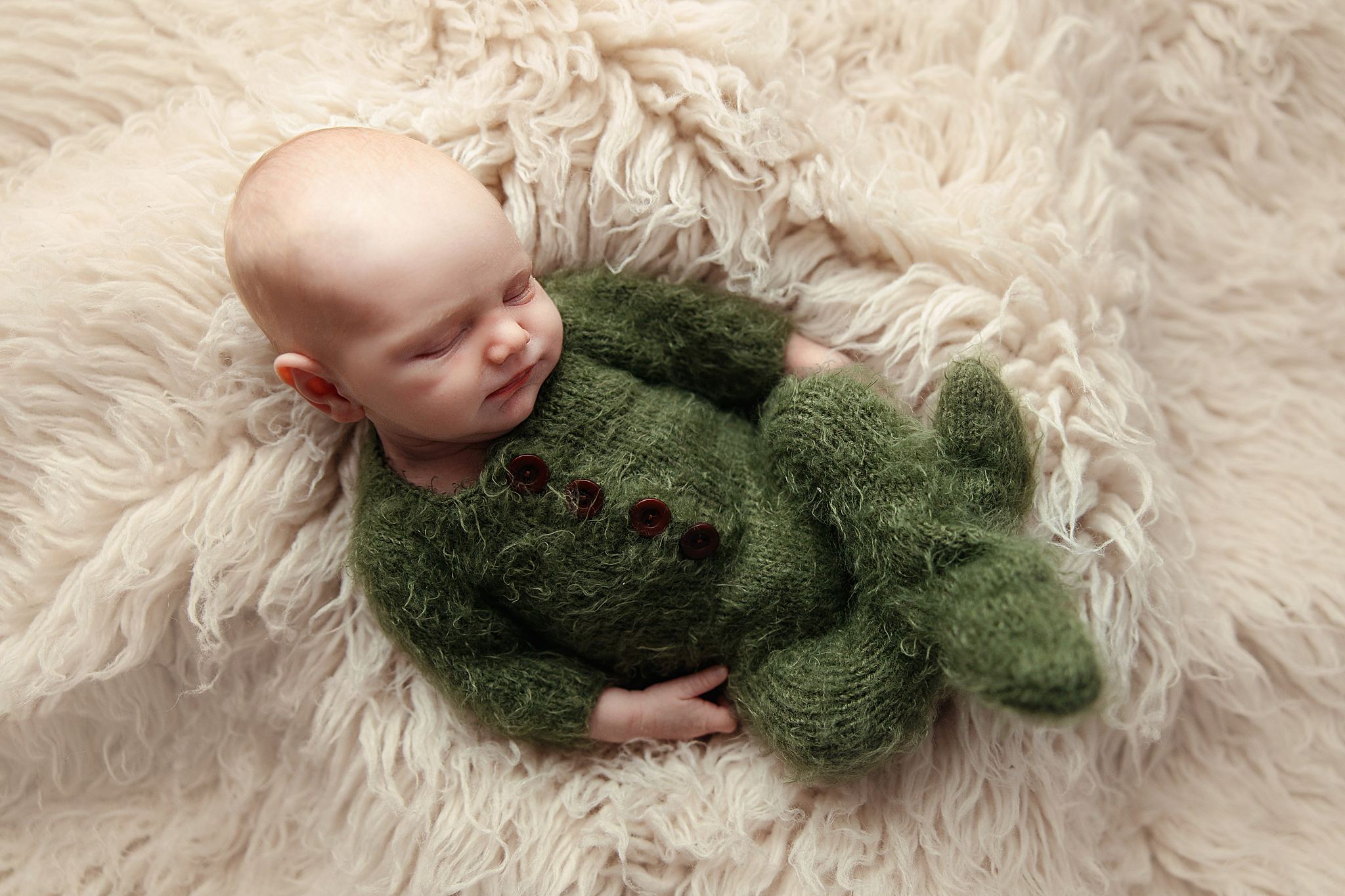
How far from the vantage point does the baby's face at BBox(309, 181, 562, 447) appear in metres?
0.76

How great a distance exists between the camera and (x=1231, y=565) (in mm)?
991

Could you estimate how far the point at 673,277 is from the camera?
991mm

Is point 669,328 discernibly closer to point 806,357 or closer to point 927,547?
point 806,357

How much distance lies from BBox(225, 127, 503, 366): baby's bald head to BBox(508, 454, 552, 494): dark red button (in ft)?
0.57

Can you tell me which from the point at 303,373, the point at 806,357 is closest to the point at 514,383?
the point at 303,373

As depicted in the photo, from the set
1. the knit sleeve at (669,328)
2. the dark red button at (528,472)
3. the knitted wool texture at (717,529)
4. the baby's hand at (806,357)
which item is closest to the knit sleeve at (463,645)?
the knitted wool texture at (717,529)

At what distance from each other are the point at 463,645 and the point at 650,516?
21cm

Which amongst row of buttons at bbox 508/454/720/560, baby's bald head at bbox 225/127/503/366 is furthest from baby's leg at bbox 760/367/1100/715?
baby's bald head at bbox 225/127/503/366

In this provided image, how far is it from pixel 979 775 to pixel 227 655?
72 centimetres

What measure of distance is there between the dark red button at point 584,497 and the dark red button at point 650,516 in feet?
0.11

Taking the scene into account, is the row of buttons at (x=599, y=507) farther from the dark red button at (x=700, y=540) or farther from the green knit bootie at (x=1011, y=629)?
the green knit bootie at (x=1011, y=629)

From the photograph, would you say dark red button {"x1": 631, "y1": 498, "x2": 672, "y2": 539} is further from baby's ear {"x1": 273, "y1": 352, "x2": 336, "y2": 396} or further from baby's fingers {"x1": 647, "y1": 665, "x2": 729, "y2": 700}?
baby's ear {"x1": 273, "y1": 352, "x2": 336, "y2": 396}

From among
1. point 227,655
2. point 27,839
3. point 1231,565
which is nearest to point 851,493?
point 1231,565

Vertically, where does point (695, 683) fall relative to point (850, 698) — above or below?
below
